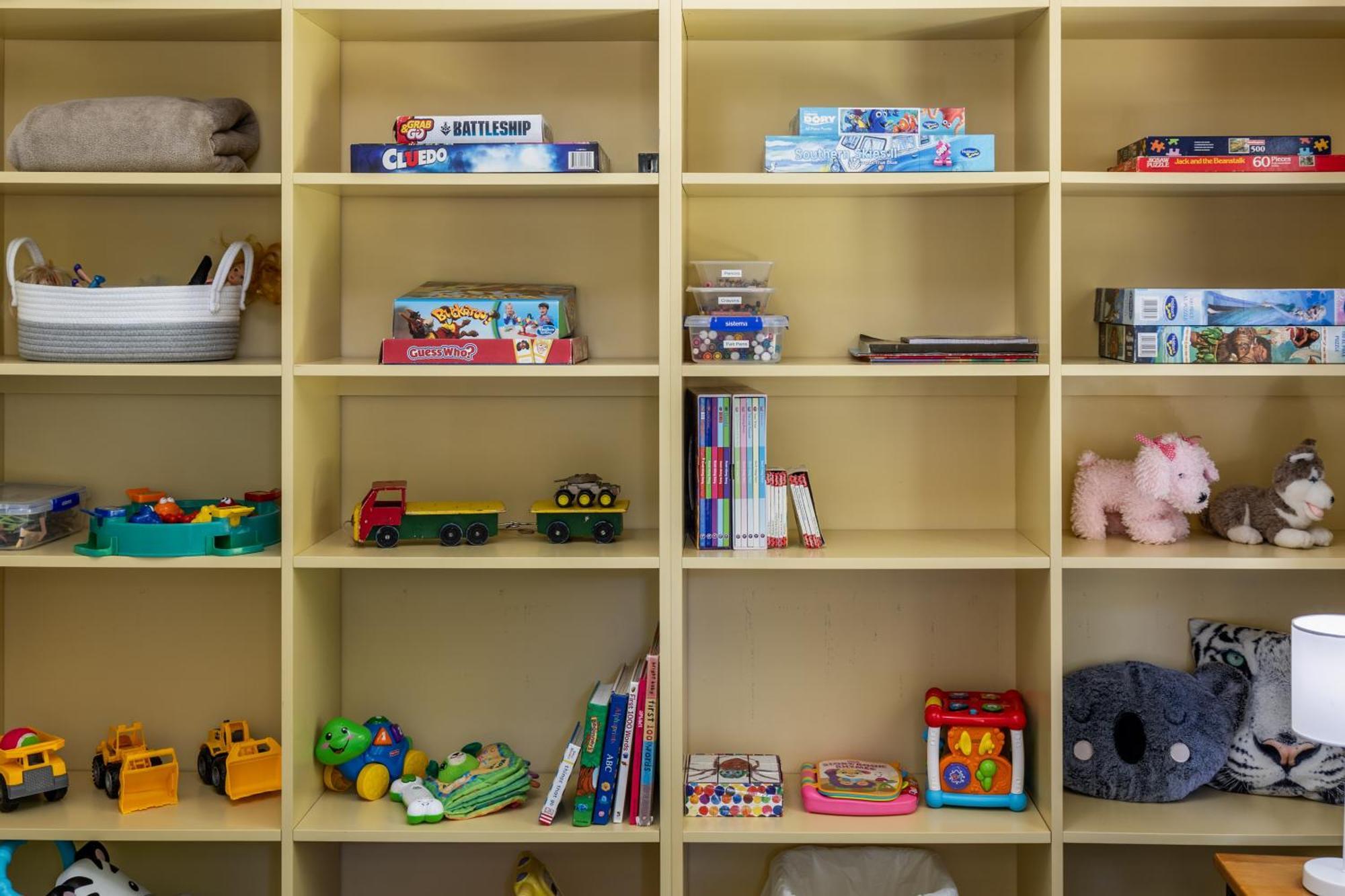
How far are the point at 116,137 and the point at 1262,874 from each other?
86.7 inches

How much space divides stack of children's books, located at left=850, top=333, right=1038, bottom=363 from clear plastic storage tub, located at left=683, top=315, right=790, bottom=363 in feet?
0.58

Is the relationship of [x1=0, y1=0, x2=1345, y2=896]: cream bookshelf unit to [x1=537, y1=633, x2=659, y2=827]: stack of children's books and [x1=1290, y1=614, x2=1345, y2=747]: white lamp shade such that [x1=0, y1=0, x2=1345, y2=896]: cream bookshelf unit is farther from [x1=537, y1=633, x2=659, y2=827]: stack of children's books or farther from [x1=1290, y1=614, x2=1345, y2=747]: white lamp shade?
[x1=1290, y1=614, x2=1345, y2=747]: white lamp shade

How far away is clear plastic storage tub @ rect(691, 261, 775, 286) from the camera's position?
7.06ft

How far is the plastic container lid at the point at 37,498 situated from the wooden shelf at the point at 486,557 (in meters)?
0.49

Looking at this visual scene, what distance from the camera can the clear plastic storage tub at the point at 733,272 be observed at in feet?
7.06

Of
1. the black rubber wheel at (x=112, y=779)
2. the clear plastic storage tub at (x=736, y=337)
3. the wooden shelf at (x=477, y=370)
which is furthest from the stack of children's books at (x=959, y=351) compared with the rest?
the black rubber wheel at (x=112, y=779)

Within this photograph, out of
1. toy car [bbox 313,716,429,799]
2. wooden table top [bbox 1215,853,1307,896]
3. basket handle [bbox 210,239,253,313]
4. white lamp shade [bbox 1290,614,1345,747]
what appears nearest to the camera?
white lamp shade [bbox 1290,614,1345,747]

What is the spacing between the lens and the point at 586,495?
2.23 meters

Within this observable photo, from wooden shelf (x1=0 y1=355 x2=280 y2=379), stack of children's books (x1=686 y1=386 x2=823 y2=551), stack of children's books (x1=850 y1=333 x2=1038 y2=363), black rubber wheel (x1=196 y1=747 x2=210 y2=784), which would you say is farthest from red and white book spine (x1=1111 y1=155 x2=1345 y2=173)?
black rubber wheel (x1=196 y1=747 x2=210 y2=784)

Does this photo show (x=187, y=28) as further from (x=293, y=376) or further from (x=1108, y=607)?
(x=1108, y=607)

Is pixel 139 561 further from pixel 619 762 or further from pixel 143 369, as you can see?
pixel 619 762

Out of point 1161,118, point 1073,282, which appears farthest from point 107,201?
point 1161,118

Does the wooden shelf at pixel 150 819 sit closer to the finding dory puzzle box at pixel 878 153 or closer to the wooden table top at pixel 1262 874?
the finding dory puzzle box at pixel 878 153

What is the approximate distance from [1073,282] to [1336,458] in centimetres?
60
